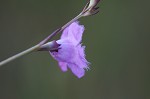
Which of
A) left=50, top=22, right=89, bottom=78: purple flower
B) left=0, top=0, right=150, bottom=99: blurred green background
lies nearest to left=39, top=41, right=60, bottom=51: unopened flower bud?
left=50, top=22, right=89, bottom=78: purple flower

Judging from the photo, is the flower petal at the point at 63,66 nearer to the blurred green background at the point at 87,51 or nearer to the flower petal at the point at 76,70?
the flower petal at the point at 76,70

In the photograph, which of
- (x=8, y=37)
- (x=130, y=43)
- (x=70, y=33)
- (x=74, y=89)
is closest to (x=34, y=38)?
(x=8, y=37)

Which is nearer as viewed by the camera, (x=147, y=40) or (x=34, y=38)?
(x=34, y=38)

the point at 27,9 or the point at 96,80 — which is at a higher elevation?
the point at 27,9

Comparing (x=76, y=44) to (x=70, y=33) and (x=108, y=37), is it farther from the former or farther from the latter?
(x=108, y=37)

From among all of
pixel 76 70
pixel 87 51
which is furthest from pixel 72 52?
pixel 87 51

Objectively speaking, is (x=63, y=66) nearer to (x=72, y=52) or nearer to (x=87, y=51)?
(x=72, y=52)

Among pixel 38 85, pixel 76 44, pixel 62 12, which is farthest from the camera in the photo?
pixel 62 12

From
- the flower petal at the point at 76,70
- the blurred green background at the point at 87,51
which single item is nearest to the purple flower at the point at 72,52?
the flower petal at the point at 76,70

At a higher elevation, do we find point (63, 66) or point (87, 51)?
point (87, 51)
